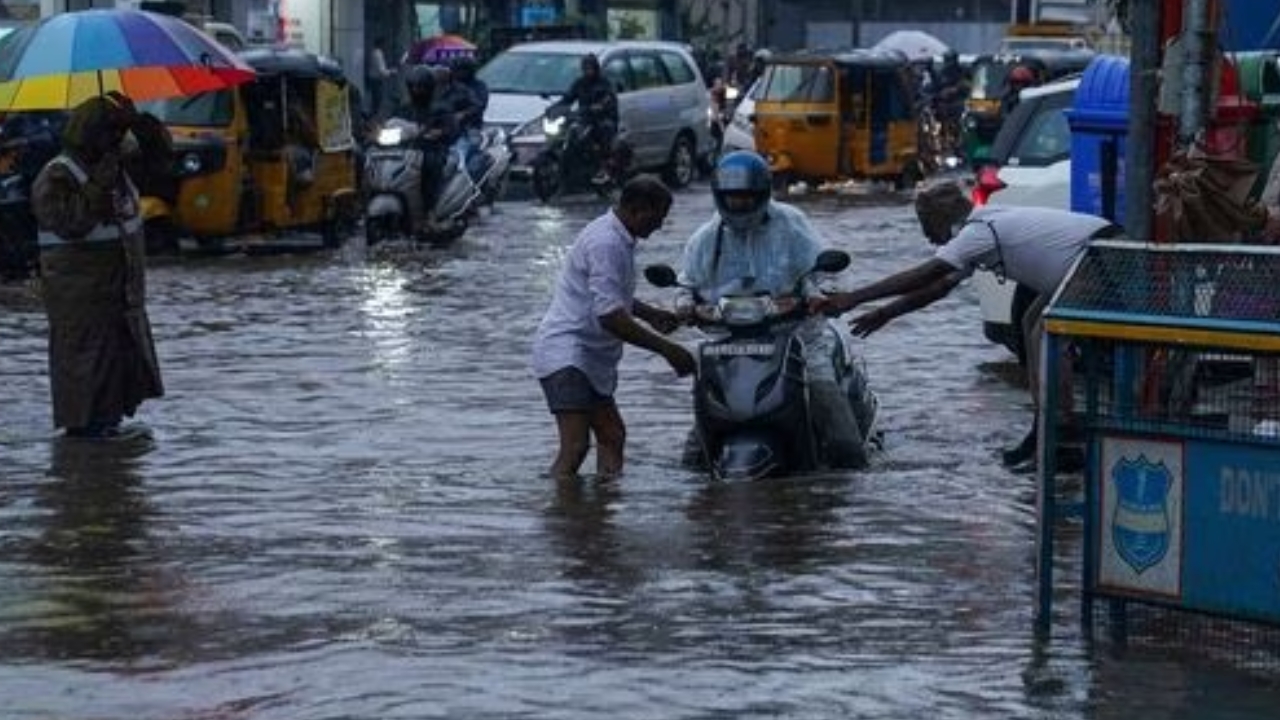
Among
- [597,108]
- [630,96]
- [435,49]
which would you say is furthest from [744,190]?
[435,49]

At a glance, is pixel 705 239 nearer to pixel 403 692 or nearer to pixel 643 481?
pixel 643 481

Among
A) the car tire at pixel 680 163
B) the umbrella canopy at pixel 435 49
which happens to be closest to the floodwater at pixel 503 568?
the car tire at pixel 680 163

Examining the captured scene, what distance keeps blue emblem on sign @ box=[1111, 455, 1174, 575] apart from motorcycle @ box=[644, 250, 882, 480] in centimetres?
349

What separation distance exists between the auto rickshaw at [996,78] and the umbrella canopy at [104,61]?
16452 mm

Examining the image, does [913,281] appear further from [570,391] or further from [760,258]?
[570,391]

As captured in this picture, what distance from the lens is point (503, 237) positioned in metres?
27.8

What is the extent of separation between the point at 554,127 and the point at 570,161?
1.63 feet

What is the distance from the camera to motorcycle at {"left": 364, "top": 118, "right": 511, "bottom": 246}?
85.6 feet

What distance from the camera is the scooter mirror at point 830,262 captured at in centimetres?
1243

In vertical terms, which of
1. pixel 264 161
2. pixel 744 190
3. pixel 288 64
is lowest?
pixel 264 161

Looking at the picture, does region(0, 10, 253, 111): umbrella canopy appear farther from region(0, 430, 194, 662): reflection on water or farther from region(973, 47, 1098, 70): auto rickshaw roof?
region(973, 47, 1098, 70): auto rickshaw roof

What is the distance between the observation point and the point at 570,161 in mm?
32969

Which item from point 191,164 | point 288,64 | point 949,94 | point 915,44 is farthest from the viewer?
point 915,44

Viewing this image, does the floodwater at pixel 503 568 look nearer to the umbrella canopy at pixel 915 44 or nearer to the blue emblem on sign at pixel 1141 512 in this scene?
the blue emblem on sign at pixel 1141 512
